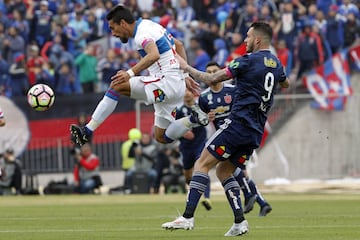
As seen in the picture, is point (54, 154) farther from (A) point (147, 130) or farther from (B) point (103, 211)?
(B) point (103, 211)

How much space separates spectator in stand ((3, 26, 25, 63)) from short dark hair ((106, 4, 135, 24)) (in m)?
18.5

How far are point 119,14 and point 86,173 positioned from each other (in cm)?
1483

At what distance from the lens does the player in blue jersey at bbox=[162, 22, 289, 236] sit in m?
13.9

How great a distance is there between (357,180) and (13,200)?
28.8ft

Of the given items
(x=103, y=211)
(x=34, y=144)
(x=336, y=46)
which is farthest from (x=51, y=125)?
(x=103, y=211)

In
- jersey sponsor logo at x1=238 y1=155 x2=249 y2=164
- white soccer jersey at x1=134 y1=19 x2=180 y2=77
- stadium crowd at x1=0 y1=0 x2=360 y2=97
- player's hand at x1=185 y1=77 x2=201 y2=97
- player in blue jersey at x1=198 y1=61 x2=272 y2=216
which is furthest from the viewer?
stadium crowd at x1=0 y1=0 x2=360 y2=97

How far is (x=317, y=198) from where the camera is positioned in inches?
985

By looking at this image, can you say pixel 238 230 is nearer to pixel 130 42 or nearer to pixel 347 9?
pixel 347 9

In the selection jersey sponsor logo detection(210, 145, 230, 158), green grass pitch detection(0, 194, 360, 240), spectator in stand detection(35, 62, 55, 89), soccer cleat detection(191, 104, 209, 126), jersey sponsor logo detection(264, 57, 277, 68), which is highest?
spectator in stand detection(35, 62, 55, 89)

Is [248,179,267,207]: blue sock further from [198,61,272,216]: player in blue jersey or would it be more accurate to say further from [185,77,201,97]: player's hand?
[185,77,201,97]: player's hand

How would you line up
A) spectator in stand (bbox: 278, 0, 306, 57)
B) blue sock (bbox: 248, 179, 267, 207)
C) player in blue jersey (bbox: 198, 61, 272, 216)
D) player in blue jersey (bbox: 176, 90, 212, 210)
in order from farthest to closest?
spectator in stand (bbox: 278, 0, 306, 57) < player in blue jersey (bbox: 176, 90, 212, 210) < player in blue jersey (bbox: 198, 61, 272, 216) < blue sock (bbox: 248, 179, 267, 207)

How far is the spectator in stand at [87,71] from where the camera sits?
107ft

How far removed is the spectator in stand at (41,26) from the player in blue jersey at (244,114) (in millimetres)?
20985

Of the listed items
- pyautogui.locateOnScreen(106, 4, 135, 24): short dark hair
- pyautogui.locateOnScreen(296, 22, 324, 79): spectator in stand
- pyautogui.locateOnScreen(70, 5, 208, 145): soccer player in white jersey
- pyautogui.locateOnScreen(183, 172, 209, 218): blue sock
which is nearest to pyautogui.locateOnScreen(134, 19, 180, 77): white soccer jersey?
pyautogui.locateOnScreen(70, 5, 208, 145): soccer player in white jersey
